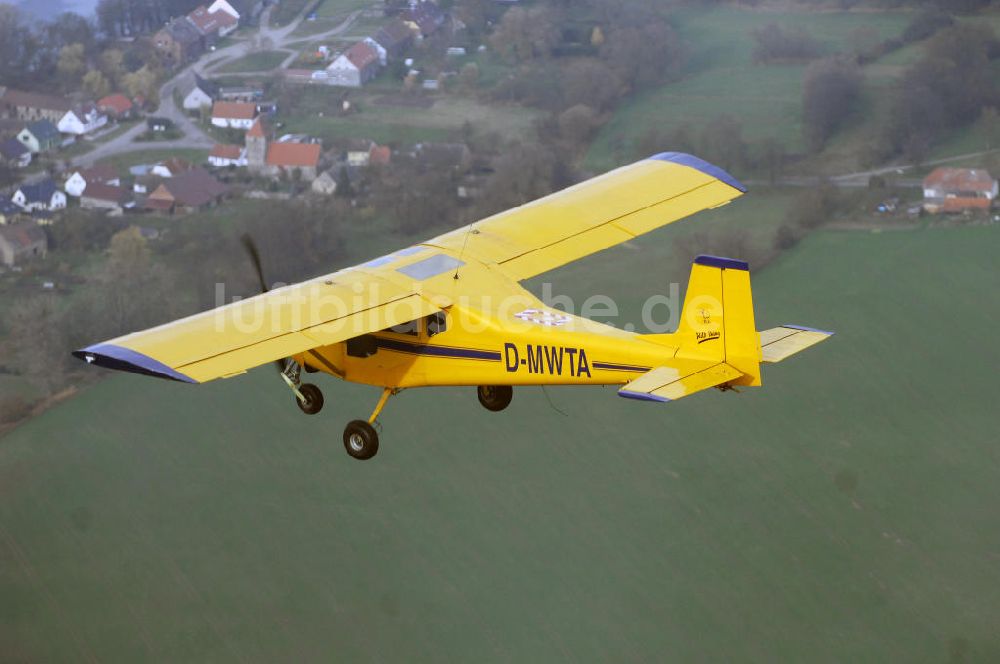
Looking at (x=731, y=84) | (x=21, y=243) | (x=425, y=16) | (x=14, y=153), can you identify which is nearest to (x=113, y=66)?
(x=14, y=153)

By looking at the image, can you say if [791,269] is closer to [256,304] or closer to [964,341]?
[964,341]

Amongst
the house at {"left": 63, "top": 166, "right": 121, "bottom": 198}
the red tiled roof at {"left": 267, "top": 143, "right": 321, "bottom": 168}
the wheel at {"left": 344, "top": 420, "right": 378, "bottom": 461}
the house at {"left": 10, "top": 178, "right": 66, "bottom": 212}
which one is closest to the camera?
the wheel at {"left": 344, "top": 420, "right": 378, "bottom": 461}

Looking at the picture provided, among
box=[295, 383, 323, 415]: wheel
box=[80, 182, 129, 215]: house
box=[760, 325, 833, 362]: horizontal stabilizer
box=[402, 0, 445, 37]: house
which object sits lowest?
box=[80, 182, 129, 215]: house

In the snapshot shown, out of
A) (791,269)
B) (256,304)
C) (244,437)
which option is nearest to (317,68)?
(791,269)

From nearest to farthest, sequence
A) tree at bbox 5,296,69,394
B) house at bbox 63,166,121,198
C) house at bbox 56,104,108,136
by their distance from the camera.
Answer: tree at bbox 5,296,69,394, house at bbox 63,166,121,198, house at bbox 56,104,108,136

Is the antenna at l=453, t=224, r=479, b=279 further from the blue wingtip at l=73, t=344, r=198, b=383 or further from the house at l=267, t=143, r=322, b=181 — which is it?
the house at l=267, t=143, r=322, b=181

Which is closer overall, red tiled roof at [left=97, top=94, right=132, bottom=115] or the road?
the road

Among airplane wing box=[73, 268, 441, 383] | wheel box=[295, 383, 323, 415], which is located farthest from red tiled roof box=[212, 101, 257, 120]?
airplane wing box=[73, 268, 441, 383]
